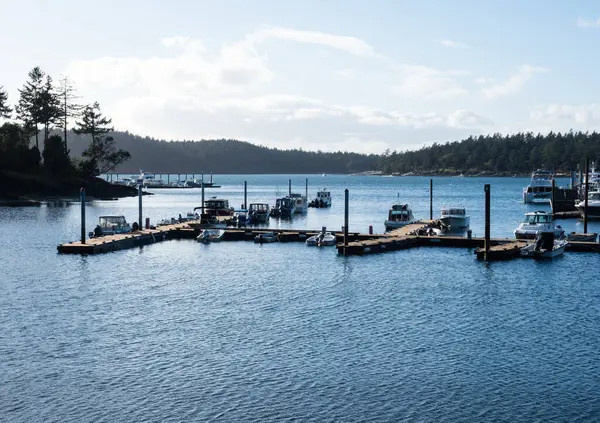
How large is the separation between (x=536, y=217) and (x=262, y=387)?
54698 millimetres

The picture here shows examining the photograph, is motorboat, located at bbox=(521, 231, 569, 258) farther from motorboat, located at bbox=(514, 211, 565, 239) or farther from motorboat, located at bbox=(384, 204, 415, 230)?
motorboat, located at bbox=(384, 204, 415, 230)

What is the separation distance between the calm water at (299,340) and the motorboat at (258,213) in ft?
115

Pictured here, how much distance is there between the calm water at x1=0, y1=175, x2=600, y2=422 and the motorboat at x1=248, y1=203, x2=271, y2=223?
35019 millimetres

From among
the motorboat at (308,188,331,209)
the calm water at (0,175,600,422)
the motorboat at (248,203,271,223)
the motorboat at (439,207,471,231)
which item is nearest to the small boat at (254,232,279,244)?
the calm water at (0,175,600,422)

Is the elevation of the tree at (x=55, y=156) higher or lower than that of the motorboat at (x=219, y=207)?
higher

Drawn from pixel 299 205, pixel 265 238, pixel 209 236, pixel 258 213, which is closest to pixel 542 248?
pixel 265 238

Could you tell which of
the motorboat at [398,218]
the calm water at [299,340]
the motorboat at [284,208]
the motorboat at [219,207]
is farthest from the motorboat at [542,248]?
the motorboat at [284,208]

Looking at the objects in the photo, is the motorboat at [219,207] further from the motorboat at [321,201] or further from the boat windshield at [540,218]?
the motorboat at [321,201]

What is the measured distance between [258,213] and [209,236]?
24049 millimetres

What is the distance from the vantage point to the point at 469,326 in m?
Answer: 43.9

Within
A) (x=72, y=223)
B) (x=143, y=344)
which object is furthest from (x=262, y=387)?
(x=72, y=223)

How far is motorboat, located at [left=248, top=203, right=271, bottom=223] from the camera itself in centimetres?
10556

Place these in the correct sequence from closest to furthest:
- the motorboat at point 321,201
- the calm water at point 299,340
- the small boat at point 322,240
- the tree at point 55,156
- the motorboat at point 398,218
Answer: the calm water at point 299,340, the small boat at point 322,240, the motorboat at point 398,218, the motorboat at point 321,201, the tree at point 55,156

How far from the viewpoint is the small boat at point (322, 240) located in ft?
257
